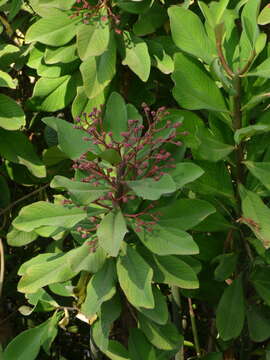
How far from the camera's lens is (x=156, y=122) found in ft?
3.68

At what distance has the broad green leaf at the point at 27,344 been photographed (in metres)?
1.29

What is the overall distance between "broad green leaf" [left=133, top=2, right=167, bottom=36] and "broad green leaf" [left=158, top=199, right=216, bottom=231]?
1.12 ft

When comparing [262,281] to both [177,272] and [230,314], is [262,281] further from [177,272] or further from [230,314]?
[177,272]

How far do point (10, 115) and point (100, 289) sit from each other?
16.4 inches

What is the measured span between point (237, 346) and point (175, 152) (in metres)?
0.47

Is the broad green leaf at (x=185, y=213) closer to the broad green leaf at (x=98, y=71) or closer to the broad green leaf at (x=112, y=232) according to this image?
the broad green leaf at (x=112, y=232)

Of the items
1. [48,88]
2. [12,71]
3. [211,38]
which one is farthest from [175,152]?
[12,71]

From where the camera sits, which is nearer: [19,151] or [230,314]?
[230,314]

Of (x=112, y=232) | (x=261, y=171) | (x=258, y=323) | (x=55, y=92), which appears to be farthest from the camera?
(x=55, y=92)

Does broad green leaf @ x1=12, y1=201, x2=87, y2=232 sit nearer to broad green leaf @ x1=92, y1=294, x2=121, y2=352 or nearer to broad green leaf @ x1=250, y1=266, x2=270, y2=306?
broad green leaf @ x1=92, y1=294, x2=121, y2=352

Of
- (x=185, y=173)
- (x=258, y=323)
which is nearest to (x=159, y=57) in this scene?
(x=185, y=173)

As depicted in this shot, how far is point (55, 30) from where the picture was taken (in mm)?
1262

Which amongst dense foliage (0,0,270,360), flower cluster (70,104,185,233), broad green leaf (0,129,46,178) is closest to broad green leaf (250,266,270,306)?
dense foliage (0,0,270,360)

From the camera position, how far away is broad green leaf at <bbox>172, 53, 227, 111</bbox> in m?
1.15
